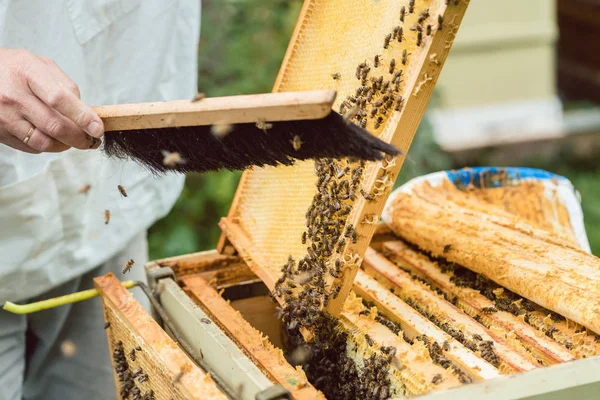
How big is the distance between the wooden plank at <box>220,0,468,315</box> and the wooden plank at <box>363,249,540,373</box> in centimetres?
36

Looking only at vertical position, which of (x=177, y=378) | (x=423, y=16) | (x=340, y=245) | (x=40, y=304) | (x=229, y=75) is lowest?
(x=229, y=75)

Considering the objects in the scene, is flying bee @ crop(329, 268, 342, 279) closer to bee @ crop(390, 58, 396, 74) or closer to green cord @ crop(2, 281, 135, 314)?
bee @ crop(390, 58, 396, 74)

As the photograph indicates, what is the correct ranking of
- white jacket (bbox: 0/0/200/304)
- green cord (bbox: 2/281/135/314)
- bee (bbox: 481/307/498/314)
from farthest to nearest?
white jacket (bbox: 0/0/200/304) < green cord (bbox: 2/281/135/314) < bee (bbox: 481/307/498/314)

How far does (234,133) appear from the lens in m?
1.92

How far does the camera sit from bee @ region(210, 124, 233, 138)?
1.82 m

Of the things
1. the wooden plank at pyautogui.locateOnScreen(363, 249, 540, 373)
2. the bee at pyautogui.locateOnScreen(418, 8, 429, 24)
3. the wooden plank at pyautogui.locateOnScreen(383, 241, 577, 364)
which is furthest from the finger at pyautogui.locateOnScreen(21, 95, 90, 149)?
the wooden plank at pyautogui.locateOnScreen(383, 241, 577, 364)

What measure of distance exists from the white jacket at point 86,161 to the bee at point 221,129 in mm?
910

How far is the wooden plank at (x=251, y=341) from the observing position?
191 cm

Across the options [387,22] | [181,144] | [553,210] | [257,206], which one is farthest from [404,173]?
[181,144]

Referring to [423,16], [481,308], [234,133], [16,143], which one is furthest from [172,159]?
[481,308]

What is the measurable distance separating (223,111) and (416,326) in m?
0.98

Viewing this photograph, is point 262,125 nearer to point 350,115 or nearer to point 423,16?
point 350,115

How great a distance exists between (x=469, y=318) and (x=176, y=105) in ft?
4.09

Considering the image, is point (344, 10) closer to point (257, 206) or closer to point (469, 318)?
point (257, 206)
